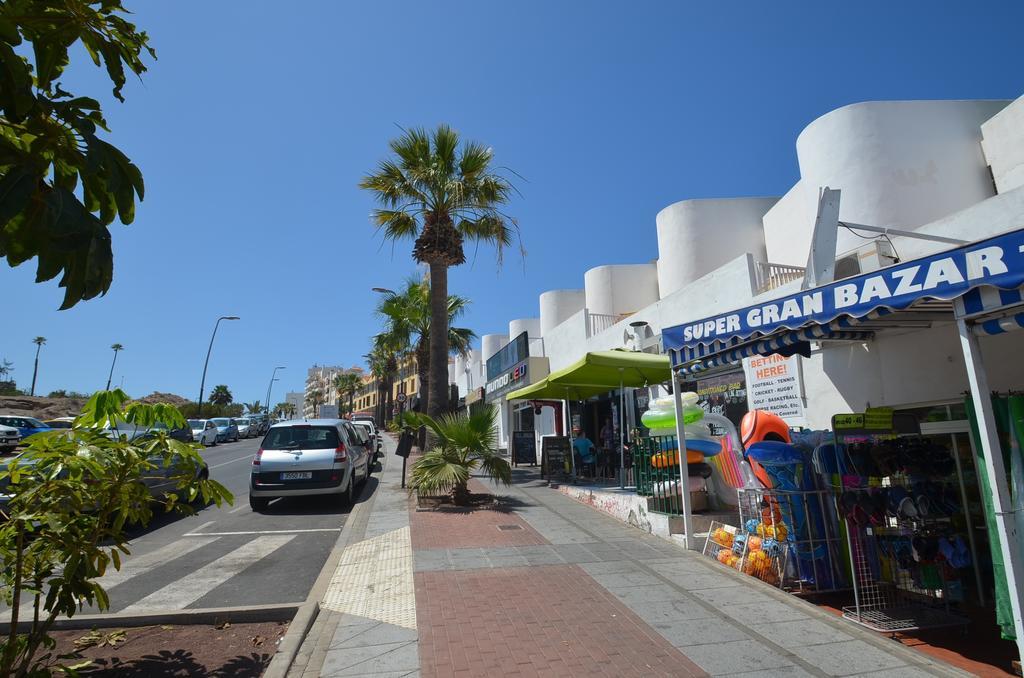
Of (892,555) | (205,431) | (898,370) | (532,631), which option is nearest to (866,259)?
(898,370)

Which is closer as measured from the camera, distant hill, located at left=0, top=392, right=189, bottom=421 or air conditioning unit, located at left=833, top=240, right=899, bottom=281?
air conditioning unit, located at left=833, top=240, right=899, bottom=281

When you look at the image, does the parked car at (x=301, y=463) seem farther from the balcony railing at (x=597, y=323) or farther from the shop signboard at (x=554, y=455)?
the balcony railing at (x=597, y=323)

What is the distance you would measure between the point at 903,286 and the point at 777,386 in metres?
5.57

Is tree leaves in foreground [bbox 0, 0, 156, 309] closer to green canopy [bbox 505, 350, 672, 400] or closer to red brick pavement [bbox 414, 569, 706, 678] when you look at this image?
red brick pavement [bbox 414, 569, 706, 678]

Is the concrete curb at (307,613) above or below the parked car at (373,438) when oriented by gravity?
below

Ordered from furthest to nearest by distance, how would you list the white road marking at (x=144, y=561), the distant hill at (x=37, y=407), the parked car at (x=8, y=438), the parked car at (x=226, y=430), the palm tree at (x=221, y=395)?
the palm tree at (x=221, y=395) → the distant hill at (x=37, y=407) → the parked car at (x=226, y=430) → the parked car at (x=8, y=438) → the white road marking at (x=144, y=561)

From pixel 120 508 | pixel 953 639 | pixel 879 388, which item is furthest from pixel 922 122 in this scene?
pixel 120 508

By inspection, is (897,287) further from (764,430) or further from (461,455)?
(461,455)

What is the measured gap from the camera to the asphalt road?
17.6 ft

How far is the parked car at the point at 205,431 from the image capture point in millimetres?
28141

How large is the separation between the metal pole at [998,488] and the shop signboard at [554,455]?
10.6 metres

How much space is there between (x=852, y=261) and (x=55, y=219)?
31.8 feet

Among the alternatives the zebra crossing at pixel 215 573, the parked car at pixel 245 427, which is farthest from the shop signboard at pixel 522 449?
the parked car at pixel 245 427

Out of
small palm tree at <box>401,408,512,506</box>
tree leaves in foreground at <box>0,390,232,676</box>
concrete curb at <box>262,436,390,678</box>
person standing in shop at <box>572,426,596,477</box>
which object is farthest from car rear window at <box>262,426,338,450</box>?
tree leaves in foreground at <box>0,390,232,676</box>
